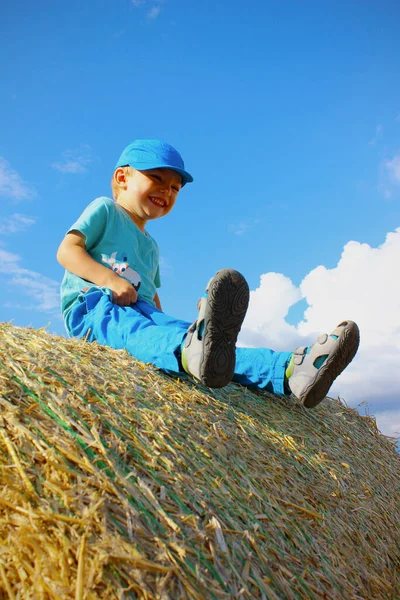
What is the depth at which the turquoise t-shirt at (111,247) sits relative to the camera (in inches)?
122

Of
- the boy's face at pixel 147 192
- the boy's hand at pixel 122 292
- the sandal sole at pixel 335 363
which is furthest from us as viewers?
the boy's face at pixel 147 192

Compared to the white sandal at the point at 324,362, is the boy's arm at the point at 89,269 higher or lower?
higher

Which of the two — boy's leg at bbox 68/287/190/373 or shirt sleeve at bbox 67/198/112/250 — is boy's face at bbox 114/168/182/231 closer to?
shirt sleeve at bbox 67/198/112/250

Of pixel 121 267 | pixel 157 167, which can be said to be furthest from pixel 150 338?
pixel 157 167

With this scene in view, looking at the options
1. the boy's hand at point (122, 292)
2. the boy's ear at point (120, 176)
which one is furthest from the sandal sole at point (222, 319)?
the boy's ear at point (120, 176)

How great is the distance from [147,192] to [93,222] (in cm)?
48

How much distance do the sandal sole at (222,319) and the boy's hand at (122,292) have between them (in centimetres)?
91

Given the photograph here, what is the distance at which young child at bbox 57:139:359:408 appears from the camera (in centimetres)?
200

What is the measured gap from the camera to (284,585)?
1.49 m

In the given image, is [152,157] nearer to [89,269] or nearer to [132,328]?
[89,269]

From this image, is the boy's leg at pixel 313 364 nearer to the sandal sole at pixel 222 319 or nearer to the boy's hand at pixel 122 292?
the sandal sole at pixel 222 319

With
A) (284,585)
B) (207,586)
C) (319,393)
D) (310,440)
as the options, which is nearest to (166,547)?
(207,586)

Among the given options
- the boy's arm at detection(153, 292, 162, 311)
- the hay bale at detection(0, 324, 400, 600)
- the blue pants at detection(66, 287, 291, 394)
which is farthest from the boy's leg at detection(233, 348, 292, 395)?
the boy's arm at detection(153, 292, 162, 311)

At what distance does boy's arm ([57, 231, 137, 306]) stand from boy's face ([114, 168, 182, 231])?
22.0 inches
